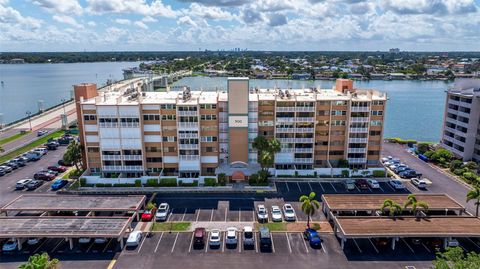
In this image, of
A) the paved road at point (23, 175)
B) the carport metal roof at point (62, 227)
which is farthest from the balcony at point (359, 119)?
the paved road at point (23, 175)

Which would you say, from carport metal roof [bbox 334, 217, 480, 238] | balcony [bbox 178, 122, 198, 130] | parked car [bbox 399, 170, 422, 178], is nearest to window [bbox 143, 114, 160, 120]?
balcony [bbox 178, 122, 198, 130]

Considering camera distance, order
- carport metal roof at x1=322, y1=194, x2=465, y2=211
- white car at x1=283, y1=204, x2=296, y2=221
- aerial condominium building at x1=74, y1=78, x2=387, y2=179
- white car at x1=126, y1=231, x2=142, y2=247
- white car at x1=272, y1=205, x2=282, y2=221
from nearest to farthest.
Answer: white car at x1=126, y1=231, x2=142, y2=247, carport metal roof at x1=322, y1=194, x2=465, y2=211, white car at x1=272, y1=205, x2=282, y2=221, white car at x1=283, y1=204, x2=296, y2=221, aerial condominium building at x1=74, y1=78, x2=387, y2=179

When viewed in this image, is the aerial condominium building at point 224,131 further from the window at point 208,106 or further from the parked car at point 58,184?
the parked car at point 58,184

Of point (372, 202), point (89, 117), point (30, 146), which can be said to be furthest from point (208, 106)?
point (30, 146)

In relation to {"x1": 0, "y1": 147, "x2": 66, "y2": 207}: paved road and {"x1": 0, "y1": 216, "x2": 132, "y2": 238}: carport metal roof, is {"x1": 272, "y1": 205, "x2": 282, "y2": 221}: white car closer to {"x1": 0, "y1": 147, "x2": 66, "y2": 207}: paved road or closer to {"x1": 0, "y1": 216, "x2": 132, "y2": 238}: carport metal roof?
{"x1": 0, "y1": 216, "x2": 132, "y2": 238}: carport metal roof

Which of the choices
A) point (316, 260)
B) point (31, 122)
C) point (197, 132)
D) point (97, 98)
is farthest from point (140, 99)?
point (31, 122)

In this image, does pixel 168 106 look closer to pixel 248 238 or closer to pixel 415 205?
pixel 248 238

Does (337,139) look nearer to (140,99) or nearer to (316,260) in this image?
(316,260)
